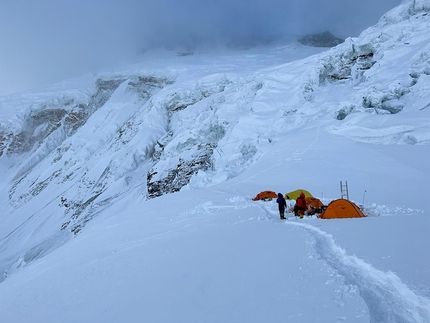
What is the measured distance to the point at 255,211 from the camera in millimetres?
9680

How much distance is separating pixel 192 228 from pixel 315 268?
15.7 feet

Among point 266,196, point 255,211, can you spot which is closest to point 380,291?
point 255,211

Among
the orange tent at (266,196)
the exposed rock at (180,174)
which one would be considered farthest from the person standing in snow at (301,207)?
the exposed rock at (180,174)

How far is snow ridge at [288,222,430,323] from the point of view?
110 inches

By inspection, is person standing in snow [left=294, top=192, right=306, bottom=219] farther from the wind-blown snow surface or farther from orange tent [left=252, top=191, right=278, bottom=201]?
orange tent [left=252, top=191, right=278, bottom=201]

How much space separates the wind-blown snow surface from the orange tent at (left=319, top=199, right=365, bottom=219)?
20.1 inches

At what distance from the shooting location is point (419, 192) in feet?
30.4

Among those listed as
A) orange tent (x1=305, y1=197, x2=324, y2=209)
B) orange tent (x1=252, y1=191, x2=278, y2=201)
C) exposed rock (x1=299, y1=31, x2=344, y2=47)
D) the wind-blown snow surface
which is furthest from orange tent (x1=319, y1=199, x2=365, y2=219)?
exposed rock (x1=299, y1=31, x2=344, y2=47)

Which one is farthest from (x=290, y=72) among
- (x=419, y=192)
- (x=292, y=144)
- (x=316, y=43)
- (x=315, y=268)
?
(x=316, y=43)

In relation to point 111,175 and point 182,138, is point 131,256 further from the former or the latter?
point 111,175

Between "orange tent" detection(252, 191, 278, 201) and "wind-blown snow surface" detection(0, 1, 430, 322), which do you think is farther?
"orange tent" detection(252, 191, 278, 201)

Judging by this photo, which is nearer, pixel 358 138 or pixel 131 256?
pixel 131 256

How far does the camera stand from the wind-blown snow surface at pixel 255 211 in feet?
11.9

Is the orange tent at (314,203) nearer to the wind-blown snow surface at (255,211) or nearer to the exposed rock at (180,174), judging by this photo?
the wind-blown snow surface at (255,211)
